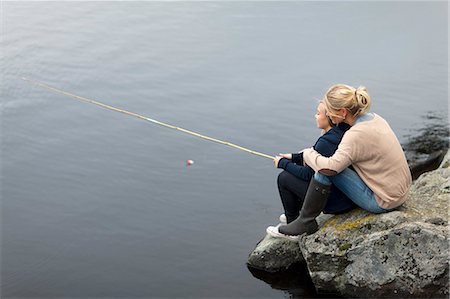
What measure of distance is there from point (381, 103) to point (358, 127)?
6645 millimetres

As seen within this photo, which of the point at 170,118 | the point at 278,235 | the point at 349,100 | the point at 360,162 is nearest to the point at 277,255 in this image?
the point at 278,235

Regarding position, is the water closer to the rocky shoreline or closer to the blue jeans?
the rocky shoreline

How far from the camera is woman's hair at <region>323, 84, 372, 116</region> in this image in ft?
20.7

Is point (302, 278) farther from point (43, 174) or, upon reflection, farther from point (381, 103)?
point (381, 103)

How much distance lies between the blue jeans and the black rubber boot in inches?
3.2

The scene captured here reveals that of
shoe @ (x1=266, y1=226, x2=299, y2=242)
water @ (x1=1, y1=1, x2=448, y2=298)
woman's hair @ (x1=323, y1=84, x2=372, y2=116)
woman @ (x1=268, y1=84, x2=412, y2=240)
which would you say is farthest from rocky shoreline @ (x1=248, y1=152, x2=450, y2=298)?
woman's hair @ (x1=323, y1=84, x2=372, y2=116)

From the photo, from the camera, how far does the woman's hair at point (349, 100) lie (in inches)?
248

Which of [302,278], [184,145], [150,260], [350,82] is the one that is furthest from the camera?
[350,82]

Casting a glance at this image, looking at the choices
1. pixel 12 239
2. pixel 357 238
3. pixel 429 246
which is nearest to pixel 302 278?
pixel 357 238

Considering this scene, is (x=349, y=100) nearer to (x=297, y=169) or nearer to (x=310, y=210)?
(x=297, y=169)

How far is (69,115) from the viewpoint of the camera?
468 inches

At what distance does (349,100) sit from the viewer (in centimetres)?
629

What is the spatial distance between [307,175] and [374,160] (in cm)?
73

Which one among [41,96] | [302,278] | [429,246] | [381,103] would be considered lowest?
[302,278]
